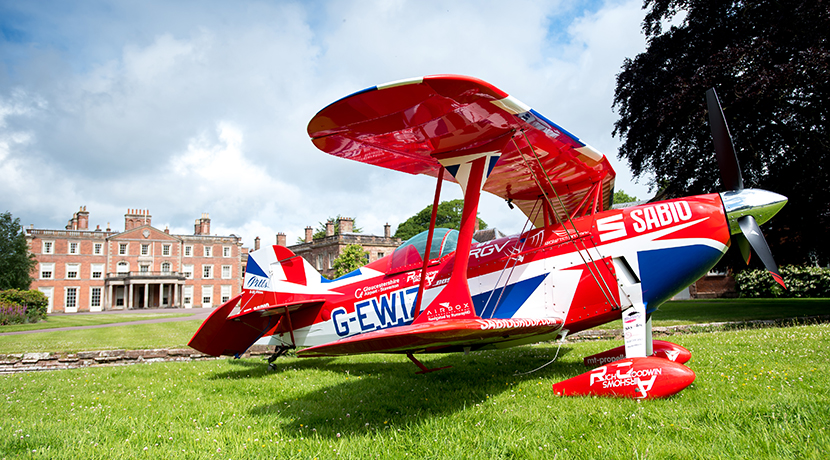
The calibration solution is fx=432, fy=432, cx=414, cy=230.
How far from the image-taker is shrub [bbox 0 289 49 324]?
2588 cm

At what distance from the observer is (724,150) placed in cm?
573

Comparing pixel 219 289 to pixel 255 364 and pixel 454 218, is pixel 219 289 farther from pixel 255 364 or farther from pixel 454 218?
pixel 255 364

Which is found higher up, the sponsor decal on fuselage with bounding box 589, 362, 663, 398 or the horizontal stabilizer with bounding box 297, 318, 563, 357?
the horizontal stabilizer with bounding box 297, 318, 563, 357

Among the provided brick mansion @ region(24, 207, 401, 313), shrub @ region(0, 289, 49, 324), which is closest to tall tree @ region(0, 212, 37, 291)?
shrub @ region(0, 289, 49, 324)

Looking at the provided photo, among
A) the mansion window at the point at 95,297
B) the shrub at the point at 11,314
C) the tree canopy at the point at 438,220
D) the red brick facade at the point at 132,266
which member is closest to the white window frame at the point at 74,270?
the red brick facade at the point at 132,266

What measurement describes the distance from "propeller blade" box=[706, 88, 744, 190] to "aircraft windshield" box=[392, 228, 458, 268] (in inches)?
144

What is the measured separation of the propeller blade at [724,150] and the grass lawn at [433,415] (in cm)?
239

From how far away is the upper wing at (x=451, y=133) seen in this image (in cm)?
398

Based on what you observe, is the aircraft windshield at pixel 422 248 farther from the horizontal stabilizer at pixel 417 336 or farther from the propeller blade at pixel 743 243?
the propeller blade at pixel 743 243

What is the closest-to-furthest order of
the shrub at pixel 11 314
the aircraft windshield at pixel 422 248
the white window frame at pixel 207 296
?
1. the aircraft windshield at pixel 422 248
2. the shrub at pixel 11 314
3. the white window frame at pixel 207 296

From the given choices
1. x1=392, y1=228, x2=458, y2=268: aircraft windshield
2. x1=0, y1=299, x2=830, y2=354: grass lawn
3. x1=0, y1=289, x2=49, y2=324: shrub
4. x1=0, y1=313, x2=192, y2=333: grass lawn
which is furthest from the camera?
x1=0, y1=289, x2=49, y2=324: shrub

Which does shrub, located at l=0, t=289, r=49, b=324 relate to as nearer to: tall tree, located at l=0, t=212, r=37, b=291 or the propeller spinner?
tall tree, located at l=0, t=212, r=37, b=291

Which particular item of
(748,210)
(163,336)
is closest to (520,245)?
(748,210)

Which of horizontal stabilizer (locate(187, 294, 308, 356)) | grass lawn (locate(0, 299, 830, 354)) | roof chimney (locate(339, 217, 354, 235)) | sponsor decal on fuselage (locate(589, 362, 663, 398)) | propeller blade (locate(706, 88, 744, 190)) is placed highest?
roof chimney (locate(339, 217, 354, 235))
